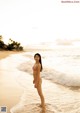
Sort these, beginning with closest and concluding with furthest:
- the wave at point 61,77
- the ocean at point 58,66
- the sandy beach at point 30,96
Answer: the sandy beach at point 30,96
the wave at point 61,77
the ocean at point 58,66

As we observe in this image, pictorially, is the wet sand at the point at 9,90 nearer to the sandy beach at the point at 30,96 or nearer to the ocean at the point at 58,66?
the sandy beach at the point at 30,96

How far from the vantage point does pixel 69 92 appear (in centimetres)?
328

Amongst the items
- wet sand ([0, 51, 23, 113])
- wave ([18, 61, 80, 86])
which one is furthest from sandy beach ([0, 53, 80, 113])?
wave ([18, 61, 80, 86])

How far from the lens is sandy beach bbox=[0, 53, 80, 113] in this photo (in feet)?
8.23

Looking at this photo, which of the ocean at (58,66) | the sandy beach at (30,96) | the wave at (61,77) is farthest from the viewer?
the ocean at (58,66)

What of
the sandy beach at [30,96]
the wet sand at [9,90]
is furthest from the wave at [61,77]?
the wet sand at [9,90]

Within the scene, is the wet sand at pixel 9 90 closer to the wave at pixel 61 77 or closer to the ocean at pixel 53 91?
the ocean at pixel 53 91

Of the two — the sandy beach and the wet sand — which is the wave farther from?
the wet sand

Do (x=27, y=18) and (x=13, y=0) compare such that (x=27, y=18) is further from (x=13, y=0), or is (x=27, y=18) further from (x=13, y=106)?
(x=13, y=106)

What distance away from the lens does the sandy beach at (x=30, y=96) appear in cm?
251

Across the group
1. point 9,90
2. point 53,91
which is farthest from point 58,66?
point 9,90

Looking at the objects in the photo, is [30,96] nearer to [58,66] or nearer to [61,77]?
[61,77]

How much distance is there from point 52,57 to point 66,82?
7.39 feet

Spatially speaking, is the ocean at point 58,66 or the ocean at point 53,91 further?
the ocean at point 58,66
